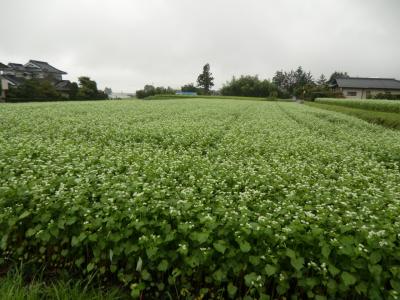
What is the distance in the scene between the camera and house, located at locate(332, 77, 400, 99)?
2635 inches

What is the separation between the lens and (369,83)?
228ft

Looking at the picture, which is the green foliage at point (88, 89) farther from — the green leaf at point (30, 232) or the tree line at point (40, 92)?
the green leaf at point (30, 232)

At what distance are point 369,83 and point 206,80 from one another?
177ft

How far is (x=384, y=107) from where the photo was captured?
25812 mm

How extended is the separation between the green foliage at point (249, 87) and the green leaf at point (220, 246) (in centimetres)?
8557

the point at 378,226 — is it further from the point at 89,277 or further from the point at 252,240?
the point at 89,277

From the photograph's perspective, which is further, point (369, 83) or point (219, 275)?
point (369, 83)

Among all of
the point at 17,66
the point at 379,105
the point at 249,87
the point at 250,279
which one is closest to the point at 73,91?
the point at 17,66

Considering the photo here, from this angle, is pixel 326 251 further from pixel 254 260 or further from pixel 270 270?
pixel 254 260

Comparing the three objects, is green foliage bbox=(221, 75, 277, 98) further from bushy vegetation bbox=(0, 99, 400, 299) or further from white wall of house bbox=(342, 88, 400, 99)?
bushy vegetation bbox=(0, 99, 400, 299)

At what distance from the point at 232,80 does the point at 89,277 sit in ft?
318

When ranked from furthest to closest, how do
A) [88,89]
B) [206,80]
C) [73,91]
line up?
1. [206,80]
2. [88,89]
3. [73,91]

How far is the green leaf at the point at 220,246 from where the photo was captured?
3042 mm

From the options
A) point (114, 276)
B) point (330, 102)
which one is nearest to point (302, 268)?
point (114, 276)
